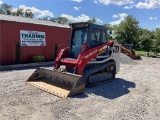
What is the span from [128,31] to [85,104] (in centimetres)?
3431

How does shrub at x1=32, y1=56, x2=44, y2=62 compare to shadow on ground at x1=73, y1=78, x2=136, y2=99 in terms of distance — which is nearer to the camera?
shadow on ground at x1=73, y1=78, x2=136, y2=99

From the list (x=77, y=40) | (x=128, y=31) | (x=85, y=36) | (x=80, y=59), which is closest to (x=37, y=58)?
(x=77, y=40)

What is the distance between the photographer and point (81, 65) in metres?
7.24

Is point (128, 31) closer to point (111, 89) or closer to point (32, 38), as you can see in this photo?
point (32, 38)

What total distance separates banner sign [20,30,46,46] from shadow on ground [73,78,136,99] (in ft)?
24.9

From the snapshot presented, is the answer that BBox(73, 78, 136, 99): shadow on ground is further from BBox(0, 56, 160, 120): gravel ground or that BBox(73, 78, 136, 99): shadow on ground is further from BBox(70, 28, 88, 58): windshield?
BBox(70, 28, 88, 58): windshield

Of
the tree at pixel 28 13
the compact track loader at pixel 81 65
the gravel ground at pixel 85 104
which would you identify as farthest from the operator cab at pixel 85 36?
the tree at pixel 28 13

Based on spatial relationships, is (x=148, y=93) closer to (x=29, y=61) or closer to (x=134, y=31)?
(x=29, y=61)

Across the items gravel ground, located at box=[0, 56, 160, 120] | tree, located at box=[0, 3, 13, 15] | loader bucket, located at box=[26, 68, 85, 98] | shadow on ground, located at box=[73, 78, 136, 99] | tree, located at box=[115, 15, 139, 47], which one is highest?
tree, located at box=[0, 3, 13, 15]

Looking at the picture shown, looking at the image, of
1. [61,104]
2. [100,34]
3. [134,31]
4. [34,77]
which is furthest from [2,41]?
[134,31]

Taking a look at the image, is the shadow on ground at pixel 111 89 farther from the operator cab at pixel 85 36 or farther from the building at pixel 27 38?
the building at pixel 27 38

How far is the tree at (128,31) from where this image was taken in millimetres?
38219

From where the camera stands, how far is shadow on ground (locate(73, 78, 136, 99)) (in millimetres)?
6820

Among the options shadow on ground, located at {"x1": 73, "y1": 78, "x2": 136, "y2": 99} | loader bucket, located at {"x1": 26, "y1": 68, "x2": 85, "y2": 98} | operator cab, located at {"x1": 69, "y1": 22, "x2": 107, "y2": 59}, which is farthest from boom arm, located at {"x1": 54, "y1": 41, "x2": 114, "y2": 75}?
shadow on ground, located at {"x1": 73, "y1": 78, "x2": 136, "y2": 99}
